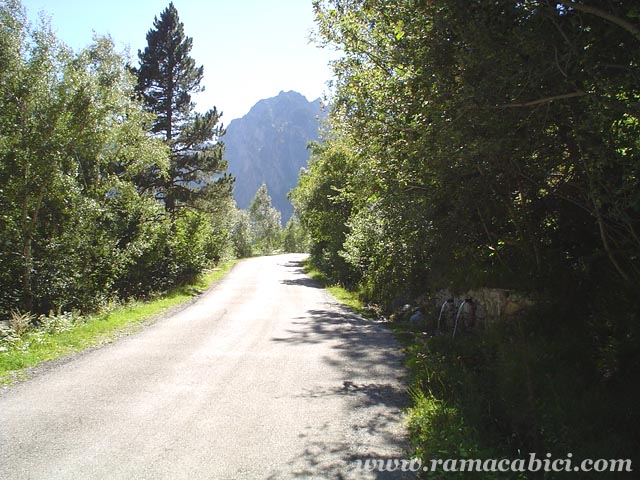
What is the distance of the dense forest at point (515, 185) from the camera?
4578 millimetres

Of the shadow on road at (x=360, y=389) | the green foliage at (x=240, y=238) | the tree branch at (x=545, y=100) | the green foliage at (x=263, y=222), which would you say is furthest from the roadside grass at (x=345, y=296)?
the green foliage at (x=263, y=222)

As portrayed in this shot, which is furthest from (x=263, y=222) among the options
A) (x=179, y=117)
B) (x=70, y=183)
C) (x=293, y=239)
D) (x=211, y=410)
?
(x=211, y=410)

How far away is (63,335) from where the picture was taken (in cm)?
956

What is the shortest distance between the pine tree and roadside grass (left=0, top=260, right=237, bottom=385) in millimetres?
10783

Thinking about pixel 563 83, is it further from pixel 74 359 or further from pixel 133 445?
pixel 74 359

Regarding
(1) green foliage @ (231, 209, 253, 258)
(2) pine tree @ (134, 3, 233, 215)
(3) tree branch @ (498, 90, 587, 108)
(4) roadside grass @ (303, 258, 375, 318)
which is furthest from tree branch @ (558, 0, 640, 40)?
(1) green foliage @ (231, 209, 253, 258)

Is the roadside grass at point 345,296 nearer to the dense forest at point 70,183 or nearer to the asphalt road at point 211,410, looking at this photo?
the asphalt road at point 211,410

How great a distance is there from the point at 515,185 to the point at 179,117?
68.6ft

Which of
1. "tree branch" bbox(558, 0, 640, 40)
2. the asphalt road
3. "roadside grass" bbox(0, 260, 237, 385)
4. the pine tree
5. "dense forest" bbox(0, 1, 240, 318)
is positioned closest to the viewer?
"tree branch" bbox(558, 0, 640, 40)

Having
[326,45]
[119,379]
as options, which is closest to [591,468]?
[119,379]

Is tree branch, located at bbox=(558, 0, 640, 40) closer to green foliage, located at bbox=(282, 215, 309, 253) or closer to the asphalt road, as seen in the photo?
the asphalt road

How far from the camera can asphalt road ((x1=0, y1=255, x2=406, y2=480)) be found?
4.17m

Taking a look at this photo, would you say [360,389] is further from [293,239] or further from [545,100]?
[293,239]

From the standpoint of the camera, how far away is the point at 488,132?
17.7ft
